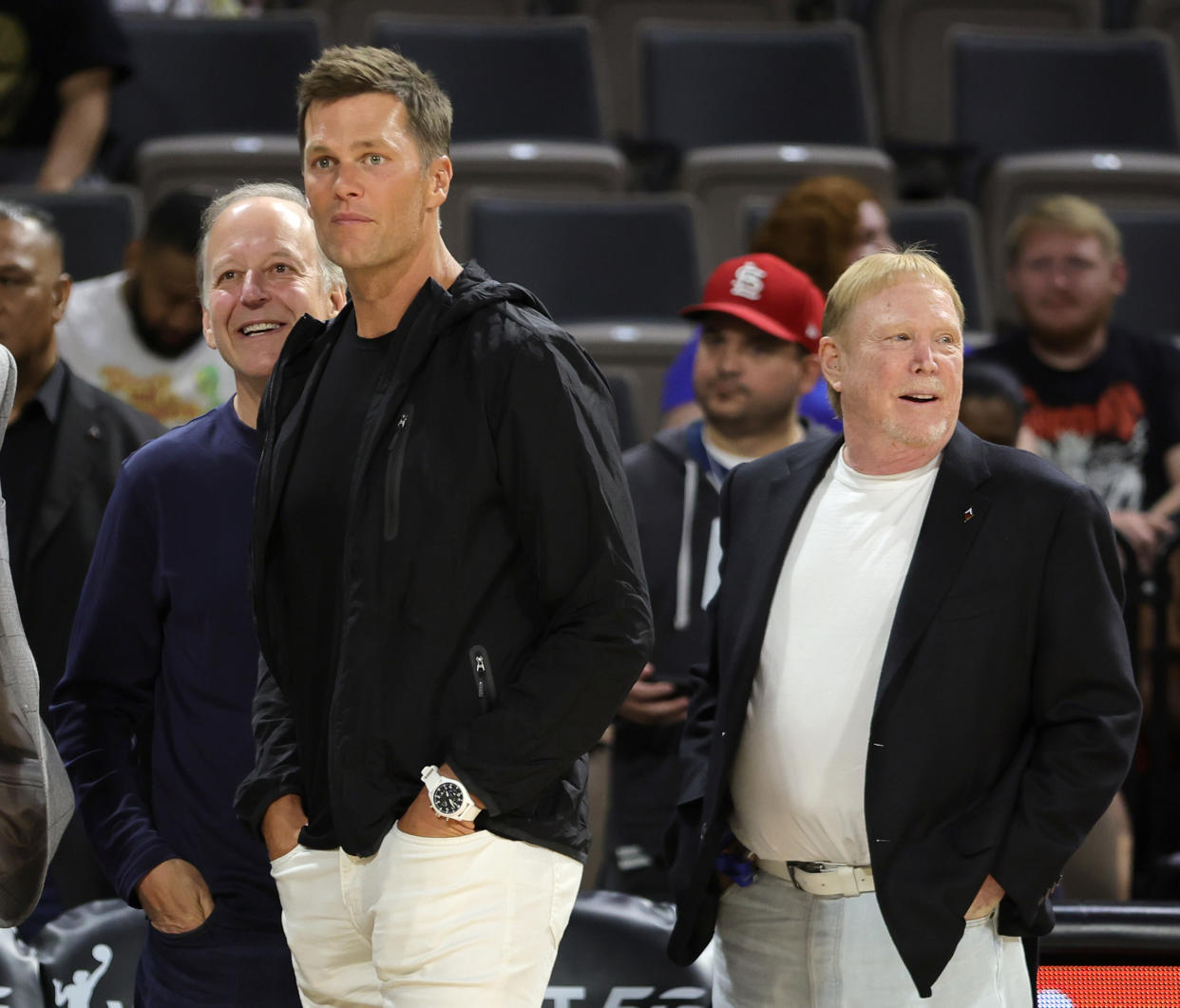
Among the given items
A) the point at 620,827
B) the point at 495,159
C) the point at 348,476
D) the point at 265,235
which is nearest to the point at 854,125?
the point at 495,159

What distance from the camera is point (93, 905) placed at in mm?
2484

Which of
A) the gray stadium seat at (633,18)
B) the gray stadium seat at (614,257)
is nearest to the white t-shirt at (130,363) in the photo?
the gray stadium seat at (614,257)

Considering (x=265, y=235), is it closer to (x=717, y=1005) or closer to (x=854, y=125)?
(x=717, y=1005)

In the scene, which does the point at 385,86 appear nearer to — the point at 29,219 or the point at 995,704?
the point at 995,704

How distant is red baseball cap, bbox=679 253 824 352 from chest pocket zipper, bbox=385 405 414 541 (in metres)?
1.48

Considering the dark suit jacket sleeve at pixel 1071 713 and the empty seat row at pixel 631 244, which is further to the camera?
the empty seat row at pixel 631 244

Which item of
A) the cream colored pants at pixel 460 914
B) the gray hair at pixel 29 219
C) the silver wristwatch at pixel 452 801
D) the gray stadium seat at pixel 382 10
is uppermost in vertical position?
the gray stadium seat at pixel 382 10

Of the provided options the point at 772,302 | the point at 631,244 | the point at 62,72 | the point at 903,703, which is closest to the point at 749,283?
the point at 772,302

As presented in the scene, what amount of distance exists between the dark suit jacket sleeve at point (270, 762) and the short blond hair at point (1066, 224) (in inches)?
105

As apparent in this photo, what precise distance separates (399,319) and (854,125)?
3798 mm

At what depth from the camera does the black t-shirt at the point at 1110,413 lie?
152 inches

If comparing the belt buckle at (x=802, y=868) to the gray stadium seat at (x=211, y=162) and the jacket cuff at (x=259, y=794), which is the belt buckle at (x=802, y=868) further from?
the gray stadium seat at (x=211, y=162)

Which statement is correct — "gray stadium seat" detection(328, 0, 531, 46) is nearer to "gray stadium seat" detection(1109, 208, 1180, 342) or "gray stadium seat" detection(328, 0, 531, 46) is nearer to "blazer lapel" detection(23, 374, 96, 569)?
"gray stadium seat" detection(1109, 208, 1180, 342)

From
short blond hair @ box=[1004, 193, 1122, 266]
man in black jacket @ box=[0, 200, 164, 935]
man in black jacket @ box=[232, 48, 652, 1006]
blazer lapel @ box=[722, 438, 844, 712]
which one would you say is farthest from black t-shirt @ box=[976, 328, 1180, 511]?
man in black jacket @ box=[232, 48, 652, 1006]
